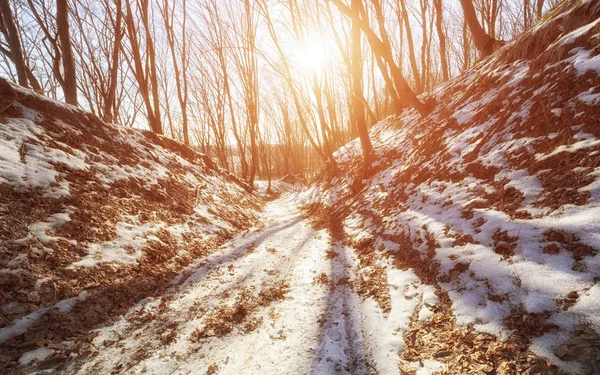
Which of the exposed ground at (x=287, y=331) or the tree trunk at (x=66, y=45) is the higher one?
the tree trunk at (x=66, y=45)

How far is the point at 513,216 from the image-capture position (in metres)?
2.96

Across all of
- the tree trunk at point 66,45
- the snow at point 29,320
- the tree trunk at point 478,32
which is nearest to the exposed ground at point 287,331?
the snow at point 29,320

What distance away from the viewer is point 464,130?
18.1 ft

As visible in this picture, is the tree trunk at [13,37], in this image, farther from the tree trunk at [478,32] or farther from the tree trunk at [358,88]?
the tree trunk at [478,32]

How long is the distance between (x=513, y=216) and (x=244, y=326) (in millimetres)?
3294

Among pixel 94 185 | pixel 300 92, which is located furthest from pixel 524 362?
pixel 300 92

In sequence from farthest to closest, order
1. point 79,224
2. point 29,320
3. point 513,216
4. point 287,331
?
point 79,224, point 513,216, point 287,331, point 29,320

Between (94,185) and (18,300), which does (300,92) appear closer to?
(94,185)

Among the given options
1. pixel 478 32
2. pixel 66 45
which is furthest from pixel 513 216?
pixel 66 45

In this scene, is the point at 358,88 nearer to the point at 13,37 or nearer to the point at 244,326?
the point at 244,326

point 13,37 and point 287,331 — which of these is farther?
point 13,37

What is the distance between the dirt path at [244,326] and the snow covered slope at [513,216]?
1.91ft

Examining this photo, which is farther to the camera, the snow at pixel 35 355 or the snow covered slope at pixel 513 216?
the snow at pixel 35 355

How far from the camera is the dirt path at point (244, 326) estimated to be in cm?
239
